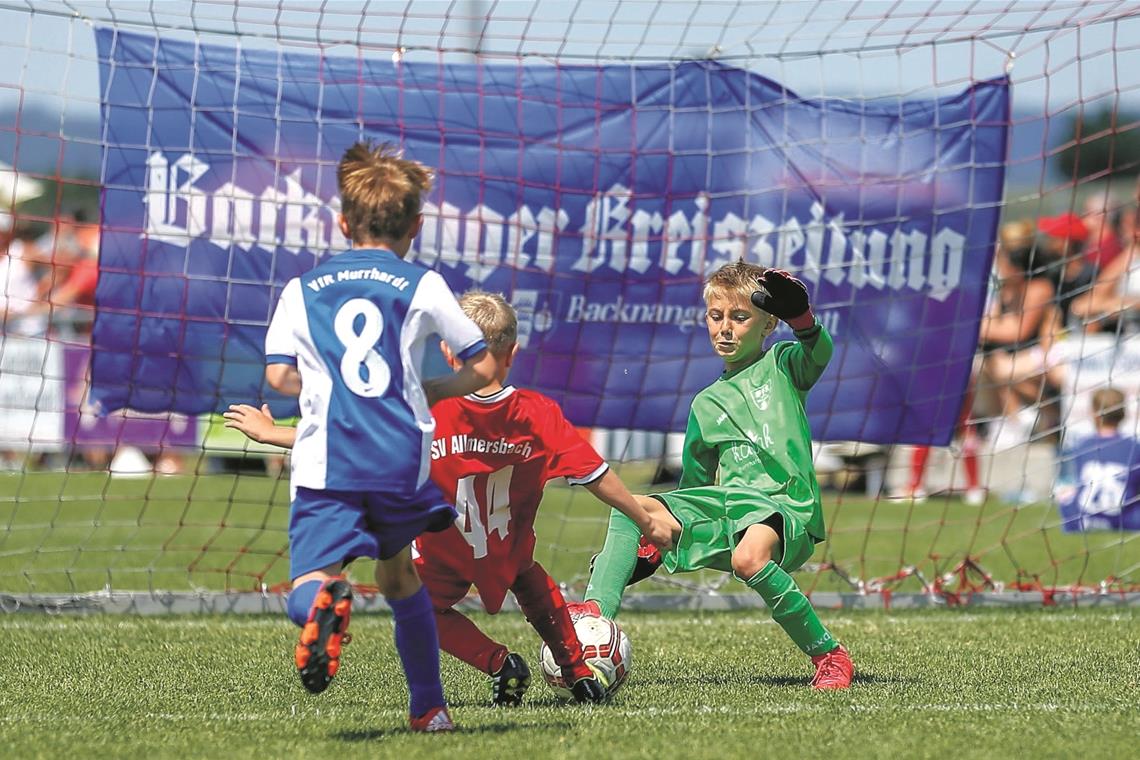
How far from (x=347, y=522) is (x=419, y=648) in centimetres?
47

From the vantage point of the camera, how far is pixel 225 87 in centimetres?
797

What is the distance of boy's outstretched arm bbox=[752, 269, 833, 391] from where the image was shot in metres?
5.34

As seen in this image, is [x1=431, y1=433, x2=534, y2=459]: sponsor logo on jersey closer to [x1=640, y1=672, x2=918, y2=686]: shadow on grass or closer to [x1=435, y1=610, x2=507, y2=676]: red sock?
[x1=435, y1=610, x2=507, y2=676]: red sock

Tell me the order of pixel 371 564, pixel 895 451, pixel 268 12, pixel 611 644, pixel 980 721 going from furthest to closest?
pixel 895 451
pixel 371 564
pixel 268 12
pixel 611 644
pixel 980 721

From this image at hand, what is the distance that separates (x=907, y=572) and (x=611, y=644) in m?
3.14

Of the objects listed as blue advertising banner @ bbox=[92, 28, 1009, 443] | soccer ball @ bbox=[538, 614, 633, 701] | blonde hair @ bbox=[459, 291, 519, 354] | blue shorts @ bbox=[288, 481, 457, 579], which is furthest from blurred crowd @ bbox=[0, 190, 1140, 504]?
blue shorts @ bbox=[288, 481, 457, 579]

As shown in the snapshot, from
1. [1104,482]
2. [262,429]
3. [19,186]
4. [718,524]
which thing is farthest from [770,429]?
[1104,482]

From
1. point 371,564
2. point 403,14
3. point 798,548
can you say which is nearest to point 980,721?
point 798,548

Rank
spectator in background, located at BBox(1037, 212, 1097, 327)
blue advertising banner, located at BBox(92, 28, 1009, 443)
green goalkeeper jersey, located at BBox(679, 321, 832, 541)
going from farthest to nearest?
spectator in background, located at BBox(1037, 212, 1097, 327) < blue advertising banner, located at BBox(92, 28, 1009, 443) < green goalkeeper jersey, located at BBox(679, 321, 832, 541)

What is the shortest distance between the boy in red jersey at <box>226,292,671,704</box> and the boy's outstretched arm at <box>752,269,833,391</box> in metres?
0.81

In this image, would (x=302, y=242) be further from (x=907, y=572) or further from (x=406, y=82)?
(x=907, y=572)

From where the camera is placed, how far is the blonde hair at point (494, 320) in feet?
15.8

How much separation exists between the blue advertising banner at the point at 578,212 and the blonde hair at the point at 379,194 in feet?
12.4

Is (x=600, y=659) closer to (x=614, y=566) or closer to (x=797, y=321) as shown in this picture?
(x=614, y=566)
